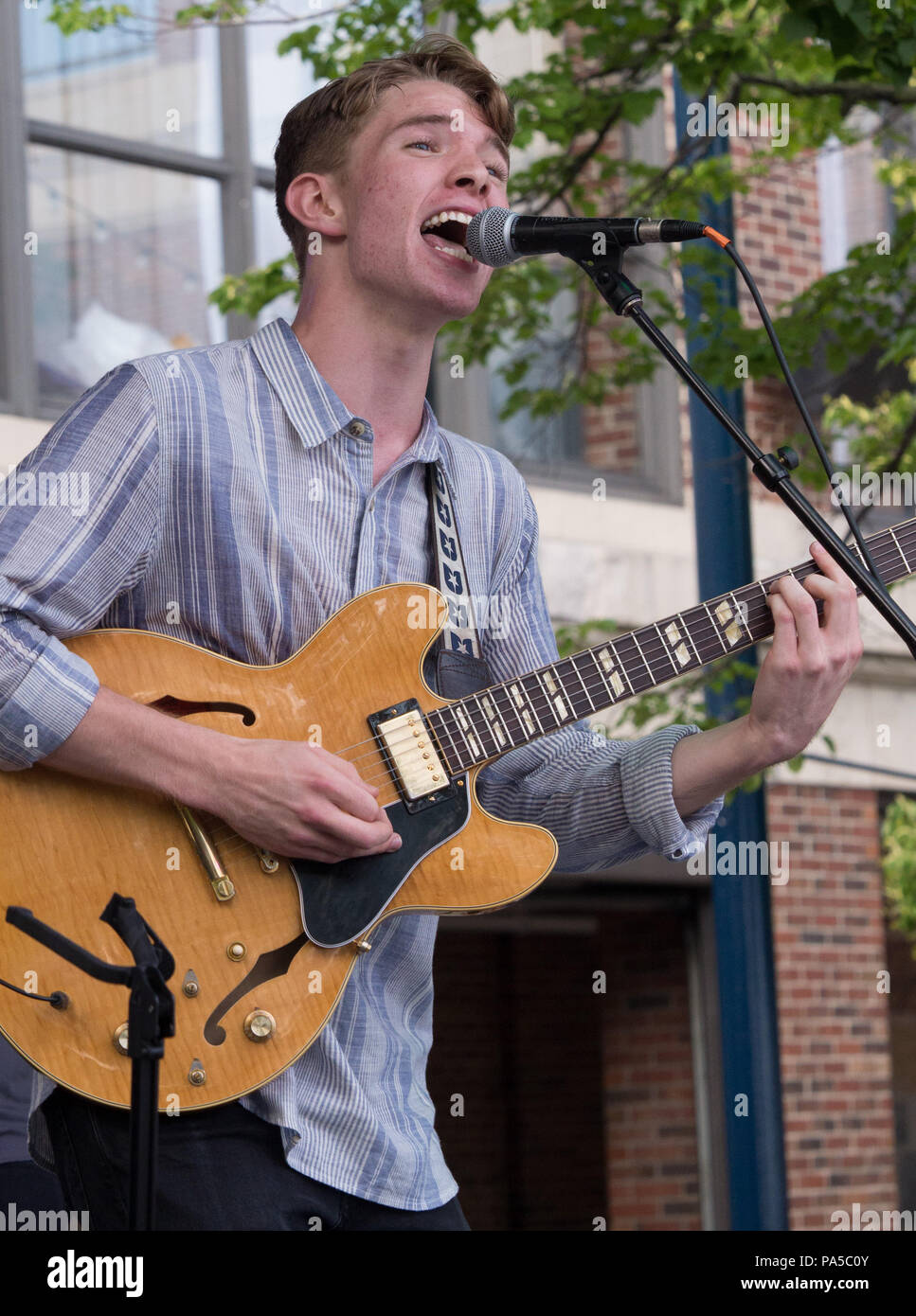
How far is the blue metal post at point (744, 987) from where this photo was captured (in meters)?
5.82

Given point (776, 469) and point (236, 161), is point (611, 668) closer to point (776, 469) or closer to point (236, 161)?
point (776, 469)

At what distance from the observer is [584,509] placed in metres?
8.63

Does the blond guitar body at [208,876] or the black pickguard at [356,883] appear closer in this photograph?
the blond guitar body at [208,876]

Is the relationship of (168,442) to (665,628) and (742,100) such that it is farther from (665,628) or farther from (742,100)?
(742,100)

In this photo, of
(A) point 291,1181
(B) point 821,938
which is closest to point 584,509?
(B) point 821,938

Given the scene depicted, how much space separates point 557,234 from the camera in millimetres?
2689

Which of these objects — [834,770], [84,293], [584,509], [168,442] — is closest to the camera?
[168,442]

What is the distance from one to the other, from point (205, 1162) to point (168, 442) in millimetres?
1071

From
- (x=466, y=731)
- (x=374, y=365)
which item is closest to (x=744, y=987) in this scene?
(x=466, y=731)

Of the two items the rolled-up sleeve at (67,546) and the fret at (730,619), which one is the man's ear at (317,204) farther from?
the fret at (730,619)

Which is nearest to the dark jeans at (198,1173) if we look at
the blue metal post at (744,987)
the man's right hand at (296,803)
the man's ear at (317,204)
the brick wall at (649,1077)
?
the man's right hand at (296,803)

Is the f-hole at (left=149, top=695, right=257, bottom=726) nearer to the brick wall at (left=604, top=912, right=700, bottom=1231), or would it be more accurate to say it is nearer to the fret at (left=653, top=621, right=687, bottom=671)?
the fret at (left=653, top=621, right=687, bottom=671)

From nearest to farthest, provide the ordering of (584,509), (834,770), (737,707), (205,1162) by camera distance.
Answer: (205,1162), (737,707), (584,509), (834,770)

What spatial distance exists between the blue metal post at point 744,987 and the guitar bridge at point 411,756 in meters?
3.36
